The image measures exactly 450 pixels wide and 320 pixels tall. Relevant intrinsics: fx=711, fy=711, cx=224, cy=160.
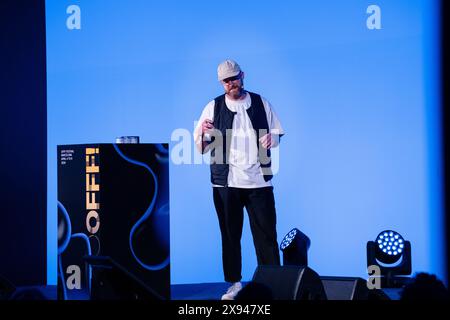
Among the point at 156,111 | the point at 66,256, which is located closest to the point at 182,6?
the point at 156,111

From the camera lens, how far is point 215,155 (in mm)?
5379

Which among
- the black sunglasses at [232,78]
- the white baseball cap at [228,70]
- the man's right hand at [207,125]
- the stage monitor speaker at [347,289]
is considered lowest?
the stage monitor speaker at [347,289]

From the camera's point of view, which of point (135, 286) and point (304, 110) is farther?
point (304, 110)

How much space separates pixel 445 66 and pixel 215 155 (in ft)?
6.45

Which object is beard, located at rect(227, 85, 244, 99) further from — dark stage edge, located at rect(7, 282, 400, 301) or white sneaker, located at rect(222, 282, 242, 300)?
dark stage edge, located at rect(7, 282, 400, 301)

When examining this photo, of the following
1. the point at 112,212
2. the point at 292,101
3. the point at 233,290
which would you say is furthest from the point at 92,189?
the point at 292,101

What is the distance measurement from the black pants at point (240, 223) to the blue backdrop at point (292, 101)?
54 cm

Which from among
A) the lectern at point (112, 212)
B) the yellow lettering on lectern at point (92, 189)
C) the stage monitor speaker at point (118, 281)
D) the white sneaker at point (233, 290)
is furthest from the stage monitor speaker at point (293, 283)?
the white sneaker at point (233, 290)

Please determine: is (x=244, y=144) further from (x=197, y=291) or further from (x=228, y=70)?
(x=197, y=291)

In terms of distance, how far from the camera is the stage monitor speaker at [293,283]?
123 inches

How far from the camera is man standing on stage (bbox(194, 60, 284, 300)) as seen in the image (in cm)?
528

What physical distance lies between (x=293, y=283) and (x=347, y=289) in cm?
34

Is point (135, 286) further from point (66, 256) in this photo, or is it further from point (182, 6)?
point (182, 6)
